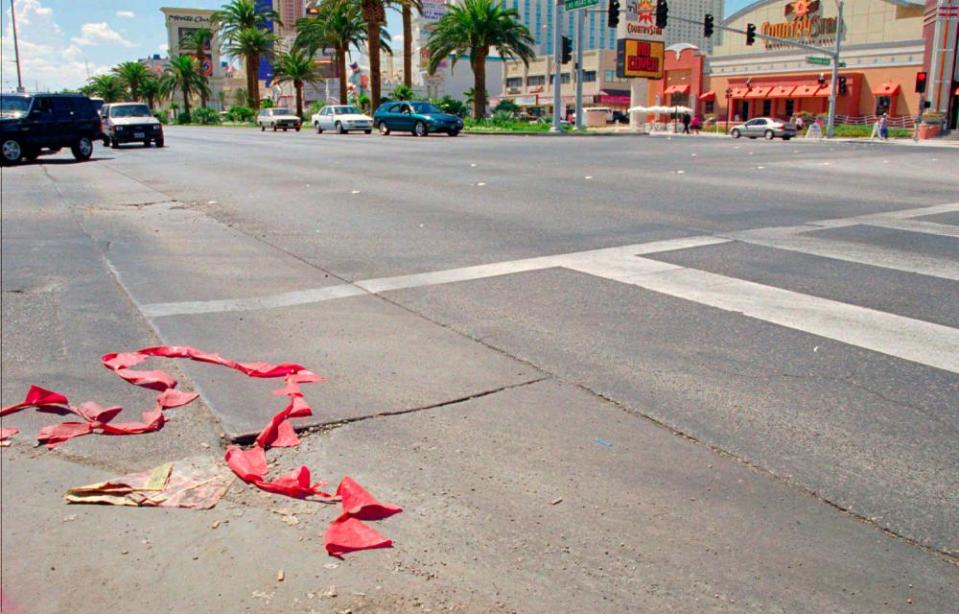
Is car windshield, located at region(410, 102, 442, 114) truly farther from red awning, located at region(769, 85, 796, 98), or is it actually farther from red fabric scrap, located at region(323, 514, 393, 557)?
red fabric scrap, located at region(323, 514, 393, 557)

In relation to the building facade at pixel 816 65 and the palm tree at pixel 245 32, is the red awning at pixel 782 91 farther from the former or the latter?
the palm tree at pixel 245 32

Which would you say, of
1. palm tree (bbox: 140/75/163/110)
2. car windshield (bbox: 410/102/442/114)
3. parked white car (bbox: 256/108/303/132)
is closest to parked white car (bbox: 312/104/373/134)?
car windshield (bbox: 410/102/442/114)

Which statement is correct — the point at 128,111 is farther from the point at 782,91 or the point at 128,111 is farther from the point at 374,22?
the point at 782,91

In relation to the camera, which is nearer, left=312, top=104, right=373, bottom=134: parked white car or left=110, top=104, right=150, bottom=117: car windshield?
left=110, top=104, right=150, bottom=117: car windshield

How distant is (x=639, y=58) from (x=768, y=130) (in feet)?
94.0

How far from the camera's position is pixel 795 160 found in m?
24.8

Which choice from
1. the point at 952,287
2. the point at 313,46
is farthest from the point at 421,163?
the point at 313,46

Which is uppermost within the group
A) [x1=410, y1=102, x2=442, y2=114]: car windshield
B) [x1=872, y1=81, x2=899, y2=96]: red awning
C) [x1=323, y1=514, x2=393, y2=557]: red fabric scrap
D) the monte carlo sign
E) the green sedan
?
the monte carlo sign

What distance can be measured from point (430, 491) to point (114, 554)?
51.1 inches

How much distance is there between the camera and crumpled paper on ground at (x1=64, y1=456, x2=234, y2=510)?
3684 mm

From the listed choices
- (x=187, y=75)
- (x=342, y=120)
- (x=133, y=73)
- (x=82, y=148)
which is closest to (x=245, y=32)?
(x=187, y=75)

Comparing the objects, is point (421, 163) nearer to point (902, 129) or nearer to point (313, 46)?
point (902, 129)

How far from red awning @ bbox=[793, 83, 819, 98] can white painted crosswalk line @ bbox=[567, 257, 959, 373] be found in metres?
59.6

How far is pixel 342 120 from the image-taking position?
4866 centimetres
